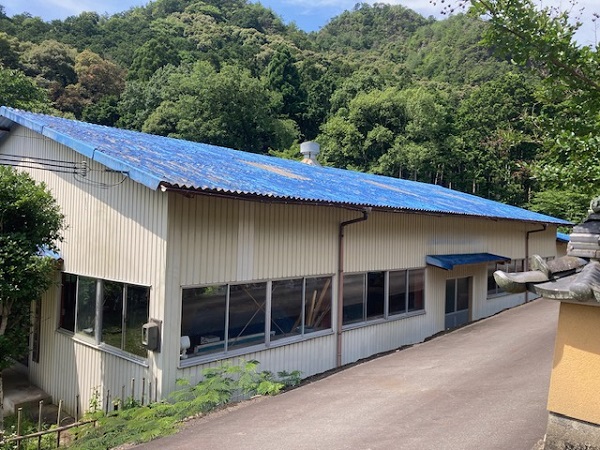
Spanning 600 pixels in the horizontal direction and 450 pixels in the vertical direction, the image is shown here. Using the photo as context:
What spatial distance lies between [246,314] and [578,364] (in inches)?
218

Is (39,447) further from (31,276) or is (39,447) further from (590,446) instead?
(590,446)

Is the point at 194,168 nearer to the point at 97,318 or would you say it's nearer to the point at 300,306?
→ the point at 97,318

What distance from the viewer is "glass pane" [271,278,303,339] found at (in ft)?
29.3

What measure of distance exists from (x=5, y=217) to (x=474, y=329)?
11122 mm

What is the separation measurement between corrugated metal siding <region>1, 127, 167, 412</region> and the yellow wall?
526 centimetres

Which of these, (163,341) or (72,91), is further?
(72,91)

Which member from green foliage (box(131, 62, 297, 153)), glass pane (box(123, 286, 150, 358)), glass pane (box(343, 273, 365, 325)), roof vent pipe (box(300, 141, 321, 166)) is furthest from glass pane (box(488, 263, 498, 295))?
green foliage (box(131, 62, 297, 153))

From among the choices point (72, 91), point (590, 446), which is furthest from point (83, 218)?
point (72, 91)

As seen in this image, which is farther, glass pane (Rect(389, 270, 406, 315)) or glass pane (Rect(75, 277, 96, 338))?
glass pane (Rect(389, 270, 406, 315))

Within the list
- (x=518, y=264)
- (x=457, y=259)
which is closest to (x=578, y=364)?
(x=457, y=259)

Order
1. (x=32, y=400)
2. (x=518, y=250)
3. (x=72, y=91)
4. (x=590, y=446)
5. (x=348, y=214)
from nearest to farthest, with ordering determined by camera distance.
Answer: (x=590, y=446) → (x=32, y=400) → (x=348, y=214) → (x=518, y=250) → (x=72, y=91)

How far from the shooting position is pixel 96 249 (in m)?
8.34

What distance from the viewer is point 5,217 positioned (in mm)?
7020

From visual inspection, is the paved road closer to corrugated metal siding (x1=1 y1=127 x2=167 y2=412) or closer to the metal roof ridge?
corrugated metal siding (x1=1 y1=127 x2=167 y2=412)
